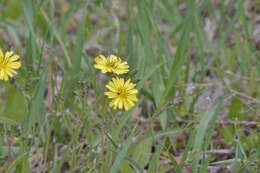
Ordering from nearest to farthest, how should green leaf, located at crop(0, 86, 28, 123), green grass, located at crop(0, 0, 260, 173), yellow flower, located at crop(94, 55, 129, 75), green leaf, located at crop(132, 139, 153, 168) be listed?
yellow flower, located at crop(94, 55, 129, 75)
green grass, located at crop(0, 0, 260, 173)
green leaf, located at crop(132, 139, 153, 168)
green leaf, located at crop(0, 86, 28, 123)

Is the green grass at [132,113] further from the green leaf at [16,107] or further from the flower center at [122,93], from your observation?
the flower center at [122,93]

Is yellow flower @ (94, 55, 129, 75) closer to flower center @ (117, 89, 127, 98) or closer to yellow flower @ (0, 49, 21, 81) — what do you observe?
flower center @ (117, 89, 127, 98)

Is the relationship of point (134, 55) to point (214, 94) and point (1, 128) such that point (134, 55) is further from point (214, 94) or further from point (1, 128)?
point (1, 128)

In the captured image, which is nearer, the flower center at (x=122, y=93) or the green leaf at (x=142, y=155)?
the flower center at (x=122, y=93)

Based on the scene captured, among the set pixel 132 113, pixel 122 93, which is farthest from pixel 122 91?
pixel 132 113

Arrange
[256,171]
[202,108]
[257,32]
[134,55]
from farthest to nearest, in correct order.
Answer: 1. [257,32]
2. [202,108]
3. [134,55]
4. [256,171]

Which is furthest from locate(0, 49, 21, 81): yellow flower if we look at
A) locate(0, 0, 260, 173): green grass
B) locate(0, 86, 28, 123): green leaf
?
locate(0, 86, 28, 123): green leaf

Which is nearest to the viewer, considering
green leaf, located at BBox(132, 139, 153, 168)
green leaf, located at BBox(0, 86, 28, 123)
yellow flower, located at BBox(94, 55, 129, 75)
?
yellow flower, located at BBox(94, 55, 129, 75)

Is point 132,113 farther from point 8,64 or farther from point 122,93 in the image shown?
point 8,64

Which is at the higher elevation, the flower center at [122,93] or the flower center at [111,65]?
the flower center at [111,65]

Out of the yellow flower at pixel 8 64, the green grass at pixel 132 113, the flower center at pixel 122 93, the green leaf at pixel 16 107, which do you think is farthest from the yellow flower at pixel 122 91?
the green leaf at pixel 16 107

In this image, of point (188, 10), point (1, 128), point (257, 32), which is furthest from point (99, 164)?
point (257, 32)
